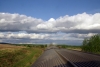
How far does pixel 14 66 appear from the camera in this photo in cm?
2584

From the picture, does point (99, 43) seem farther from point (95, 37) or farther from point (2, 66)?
point (2, 66)

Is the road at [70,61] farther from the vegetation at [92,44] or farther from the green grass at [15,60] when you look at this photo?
the vegetation at [92,44]

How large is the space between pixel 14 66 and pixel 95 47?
42027 millimetres

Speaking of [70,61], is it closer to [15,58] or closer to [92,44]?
[15,58]

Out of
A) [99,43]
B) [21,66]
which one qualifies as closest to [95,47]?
[99,43]

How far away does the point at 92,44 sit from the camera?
62938 mm

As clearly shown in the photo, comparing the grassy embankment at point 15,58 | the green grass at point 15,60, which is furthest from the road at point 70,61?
the grassy embankment at point 15,58

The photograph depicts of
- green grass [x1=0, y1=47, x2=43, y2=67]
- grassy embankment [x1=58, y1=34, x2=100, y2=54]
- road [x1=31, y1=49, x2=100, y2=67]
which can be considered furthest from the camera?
grassy embankment [x1=58, y1=34, x2=100, y2=54]

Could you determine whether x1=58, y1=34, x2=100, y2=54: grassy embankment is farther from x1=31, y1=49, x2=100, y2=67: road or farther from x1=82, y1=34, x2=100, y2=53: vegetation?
x1=31, y1=49, x2=100, y2=67: road

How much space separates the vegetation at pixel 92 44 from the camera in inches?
2416

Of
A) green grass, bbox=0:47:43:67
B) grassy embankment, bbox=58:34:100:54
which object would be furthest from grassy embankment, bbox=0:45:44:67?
grassy embankment, bbox=58:34:100:54

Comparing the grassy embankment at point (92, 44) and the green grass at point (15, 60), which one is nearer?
the green grass at point (15, 60)

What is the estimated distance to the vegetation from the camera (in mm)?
61375

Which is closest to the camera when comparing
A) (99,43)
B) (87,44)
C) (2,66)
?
(2,66)
